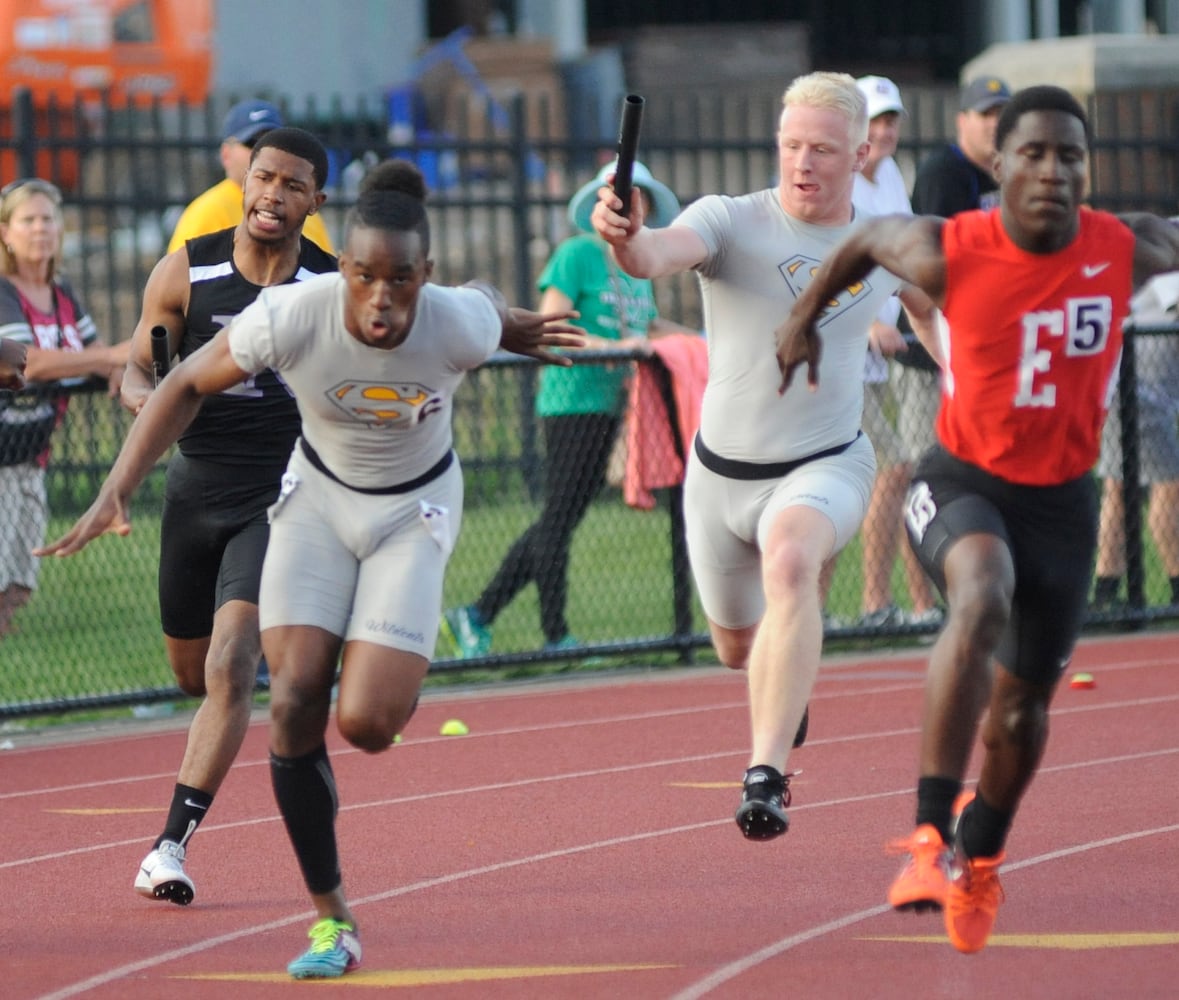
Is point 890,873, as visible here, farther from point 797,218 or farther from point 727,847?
point 797,218

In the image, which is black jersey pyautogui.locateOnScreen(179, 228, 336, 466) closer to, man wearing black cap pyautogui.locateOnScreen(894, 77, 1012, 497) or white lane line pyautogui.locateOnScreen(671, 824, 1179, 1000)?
white lane line pyautogui.locateOnScreen(671, 824, 1179, 1000)

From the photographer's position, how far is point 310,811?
5547mm

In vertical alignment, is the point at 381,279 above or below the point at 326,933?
above

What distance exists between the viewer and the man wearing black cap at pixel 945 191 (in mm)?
10742

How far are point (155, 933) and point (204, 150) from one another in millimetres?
10191

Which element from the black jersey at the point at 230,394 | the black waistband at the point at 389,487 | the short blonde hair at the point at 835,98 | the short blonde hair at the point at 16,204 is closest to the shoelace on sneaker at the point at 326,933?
the black waistband at the point at 389,487

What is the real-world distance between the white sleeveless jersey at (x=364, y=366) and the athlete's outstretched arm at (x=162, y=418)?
0.25 feet

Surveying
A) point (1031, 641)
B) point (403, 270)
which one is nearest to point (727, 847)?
point (1031, 641)

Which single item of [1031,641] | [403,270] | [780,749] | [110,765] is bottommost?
[110,765]

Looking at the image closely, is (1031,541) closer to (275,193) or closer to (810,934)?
(810,934)

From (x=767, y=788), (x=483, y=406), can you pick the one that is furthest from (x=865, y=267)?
(x=483, y=406)

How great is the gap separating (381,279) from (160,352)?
1282mm

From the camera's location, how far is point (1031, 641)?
18.5ft

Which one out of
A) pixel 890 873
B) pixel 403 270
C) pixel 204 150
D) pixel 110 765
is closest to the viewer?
pixel 403 270
